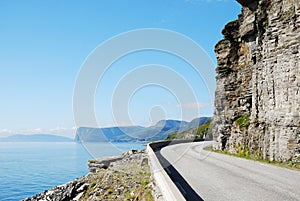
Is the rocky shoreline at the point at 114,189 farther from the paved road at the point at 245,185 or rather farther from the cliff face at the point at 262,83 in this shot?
the cliff face at the point at 262,83

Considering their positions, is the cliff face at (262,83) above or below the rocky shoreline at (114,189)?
above

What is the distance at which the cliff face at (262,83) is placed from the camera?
16.4 m

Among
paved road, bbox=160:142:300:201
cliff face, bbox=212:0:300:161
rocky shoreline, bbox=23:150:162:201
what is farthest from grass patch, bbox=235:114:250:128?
paved road, bbox=160:142:300:201

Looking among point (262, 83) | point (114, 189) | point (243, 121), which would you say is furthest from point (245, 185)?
point (243, 121)

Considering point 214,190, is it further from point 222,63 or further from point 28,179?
point 28,179

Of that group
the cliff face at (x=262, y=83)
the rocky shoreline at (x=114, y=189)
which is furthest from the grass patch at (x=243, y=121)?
the rocky shoreline at (x=114, y=189)

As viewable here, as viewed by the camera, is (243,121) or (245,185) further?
(243,121)

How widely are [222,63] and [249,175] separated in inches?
793

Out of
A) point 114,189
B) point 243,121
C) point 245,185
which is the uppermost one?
point 243,121

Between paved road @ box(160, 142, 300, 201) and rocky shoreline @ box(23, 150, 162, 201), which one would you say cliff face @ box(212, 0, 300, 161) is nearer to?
paved road @ box(160, 142, 300, 201)

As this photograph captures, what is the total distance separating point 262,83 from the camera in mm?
20578

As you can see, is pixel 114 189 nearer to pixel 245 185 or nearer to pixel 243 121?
pixel 245 185

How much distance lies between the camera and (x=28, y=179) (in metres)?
41.1

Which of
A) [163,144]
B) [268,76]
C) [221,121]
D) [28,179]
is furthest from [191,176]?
[28,179]
